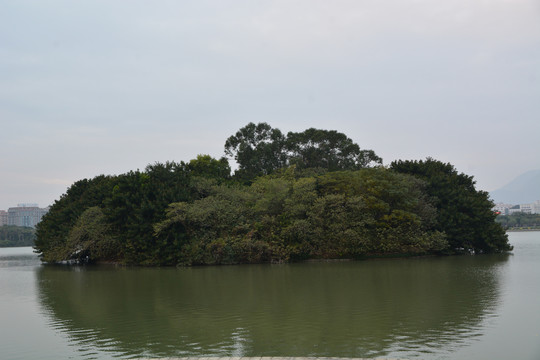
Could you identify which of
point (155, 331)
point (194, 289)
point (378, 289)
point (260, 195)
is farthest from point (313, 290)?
point (260, 195)

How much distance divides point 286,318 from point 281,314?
0.62 m

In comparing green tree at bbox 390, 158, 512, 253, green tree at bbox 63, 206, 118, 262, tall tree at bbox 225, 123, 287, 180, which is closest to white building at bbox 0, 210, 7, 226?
tall tree at bbox 225, 123, 287, 180

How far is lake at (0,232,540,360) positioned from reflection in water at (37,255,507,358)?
0.10ft

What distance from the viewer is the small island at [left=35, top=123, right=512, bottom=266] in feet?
100

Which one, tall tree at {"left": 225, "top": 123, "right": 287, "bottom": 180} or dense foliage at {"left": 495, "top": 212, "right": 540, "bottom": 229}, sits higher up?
tall tree at {"left": 225, "top": 123, "right": 287, "bottom": 180}

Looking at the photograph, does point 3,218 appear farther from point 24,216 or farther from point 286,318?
point 286,318

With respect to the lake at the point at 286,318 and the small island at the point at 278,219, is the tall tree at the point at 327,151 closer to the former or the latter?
the small island at the point at 278,219

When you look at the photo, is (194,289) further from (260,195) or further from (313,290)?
(260,195)

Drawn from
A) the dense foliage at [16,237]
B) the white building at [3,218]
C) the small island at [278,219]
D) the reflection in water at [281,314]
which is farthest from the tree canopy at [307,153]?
the white building at [3,218]

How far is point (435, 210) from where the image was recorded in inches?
1288

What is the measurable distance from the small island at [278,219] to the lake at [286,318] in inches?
378

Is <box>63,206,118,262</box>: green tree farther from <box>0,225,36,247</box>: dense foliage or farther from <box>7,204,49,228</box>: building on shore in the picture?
<box>7,204,49,228</box>: building on shore

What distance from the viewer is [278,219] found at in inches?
1241

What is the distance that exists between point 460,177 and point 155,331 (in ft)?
104
